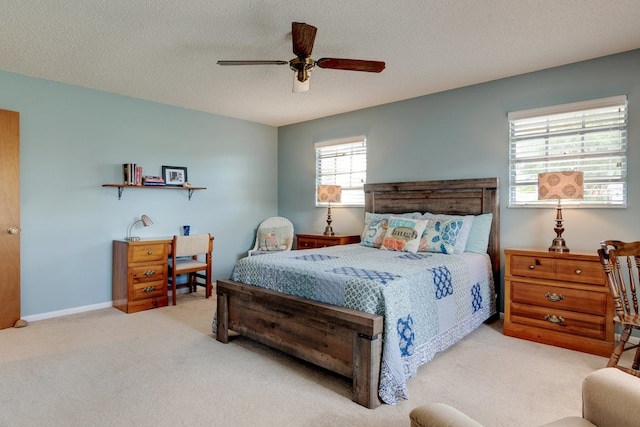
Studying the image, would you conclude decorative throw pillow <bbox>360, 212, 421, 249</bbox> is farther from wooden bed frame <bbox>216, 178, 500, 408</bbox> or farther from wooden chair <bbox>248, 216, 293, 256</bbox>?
wooden chair <bbox>248, 216, 293, 256</bbox>

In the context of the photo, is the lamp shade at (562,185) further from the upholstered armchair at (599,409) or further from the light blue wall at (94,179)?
the light blue wall at (94,179)

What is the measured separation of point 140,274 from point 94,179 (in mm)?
1210

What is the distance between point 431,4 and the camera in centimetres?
234

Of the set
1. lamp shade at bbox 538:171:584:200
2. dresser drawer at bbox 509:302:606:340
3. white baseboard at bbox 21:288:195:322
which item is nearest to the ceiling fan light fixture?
lamp shade at bbox 538:171:584:200

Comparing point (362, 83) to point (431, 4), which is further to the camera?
point (362, 83)

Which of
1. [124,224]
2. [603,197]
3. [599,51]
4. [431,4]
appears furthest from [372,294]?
[124,224]

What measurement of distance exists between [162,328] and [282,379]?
161 centimetres

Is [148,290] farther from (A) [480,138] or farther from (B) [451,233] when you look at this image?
(A) [480,138]

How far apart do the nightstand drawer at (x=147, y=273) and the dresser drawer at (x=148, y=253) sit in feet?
0.26

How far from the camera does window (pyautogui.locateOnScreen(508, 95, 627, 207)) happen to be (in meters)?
3.13

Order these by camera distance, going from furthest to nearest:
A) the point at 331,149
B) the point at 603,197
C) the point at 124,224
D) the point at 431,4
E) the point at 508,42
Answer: the point at 331,149, the point at 124,224, the point at 603,197, the point at 508,42, the point at 431,4

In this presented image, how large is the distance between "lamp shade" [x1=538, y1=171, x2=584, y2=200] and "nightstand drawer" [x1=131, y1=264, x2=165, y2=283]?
4007mm

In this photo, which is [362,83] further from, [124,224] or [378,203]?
[124,224]

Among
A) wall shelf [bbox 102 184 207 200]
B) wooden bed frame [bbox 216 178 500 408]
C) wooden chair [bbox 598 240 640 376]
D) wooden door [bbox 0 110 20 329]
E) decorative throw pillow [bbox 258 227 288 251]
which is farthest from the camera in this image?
decorative throw pillow [bbox 258 227 288 251]
